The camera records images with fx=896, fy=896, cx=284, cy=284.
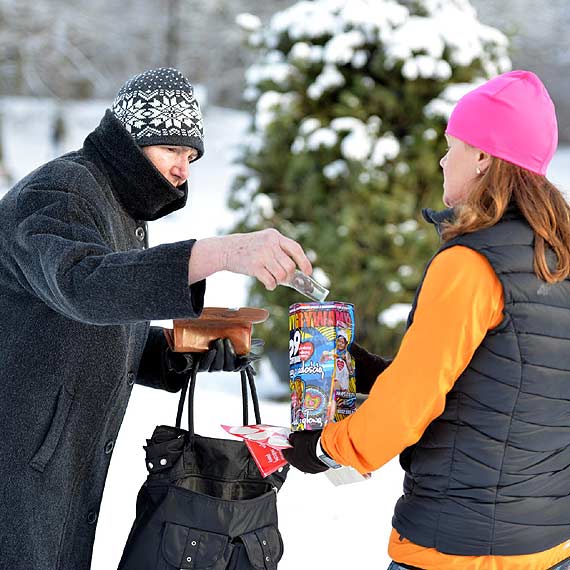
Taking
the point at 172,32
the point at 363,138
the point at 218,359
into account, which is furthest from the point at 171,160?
the point at 172,32

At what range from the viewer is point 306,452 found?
188cm

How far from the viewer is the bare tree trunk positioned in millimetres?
19031

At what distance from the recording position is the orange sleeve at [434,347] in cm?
167

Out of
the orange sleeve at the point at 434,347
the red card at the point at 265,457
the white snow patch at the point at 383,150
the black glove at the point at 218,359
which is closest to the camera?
the orange sleeve at the point at 434,347

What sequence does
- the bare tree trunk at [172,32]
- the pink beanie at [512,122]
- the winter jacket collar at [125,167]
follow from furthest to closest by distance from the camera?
the bare tree trunk at [172,32] → the winter jacket collar at [125,167] → the pink beanie at [512,122]

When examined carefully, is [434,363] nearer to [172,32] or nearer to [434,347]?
[434,347]

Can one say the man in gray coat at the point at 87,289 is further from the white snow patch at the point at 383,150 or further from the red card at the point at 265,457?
the white snow patch at the point at 383,150

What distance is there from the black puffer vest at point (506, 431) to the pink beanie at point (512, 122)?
0.42 ft

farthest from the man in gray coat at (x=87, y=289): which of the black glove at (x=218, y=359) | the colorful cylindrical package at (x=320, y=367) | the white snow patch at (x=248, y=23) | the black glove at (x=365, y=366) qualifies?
the white snow patch at (x=248, y=23)

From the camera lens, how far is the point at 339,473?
77.0 inches

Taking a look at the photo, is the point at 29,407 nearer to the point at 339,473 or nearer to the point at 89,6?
the point at 339,473

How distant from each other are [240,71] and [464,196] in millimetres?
18967

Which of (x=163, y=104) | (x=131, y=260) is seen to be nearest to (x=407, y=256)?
(x=163, y=104)

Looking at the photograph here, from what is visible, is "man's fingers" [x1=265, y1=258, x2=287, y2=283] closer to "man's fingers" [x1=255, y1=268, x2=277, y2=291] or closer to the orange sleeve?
"man's fingers" [x1=255, y1=268, x2=277, y2=291]
